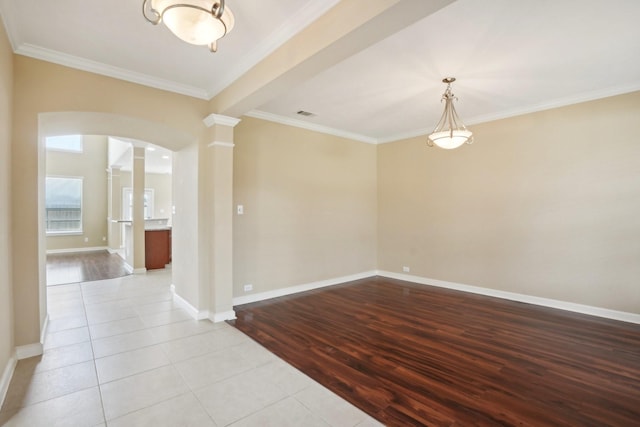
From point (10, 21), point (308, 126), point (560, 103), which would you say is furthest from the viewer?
point (308, 126)

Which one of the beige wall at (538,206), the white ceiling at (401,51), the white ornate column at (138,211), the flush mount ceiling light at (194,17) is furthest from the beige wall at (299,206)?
the white ornate column at (138,211)

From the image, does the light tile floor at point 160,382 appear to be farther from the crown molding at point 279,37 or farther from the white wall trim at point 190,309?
the crown molding at point 279,37

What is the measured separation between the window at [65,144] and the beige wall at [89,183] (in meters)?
0.12

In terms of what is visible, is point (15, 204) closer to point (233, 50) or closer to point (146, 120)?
point (146, 120)

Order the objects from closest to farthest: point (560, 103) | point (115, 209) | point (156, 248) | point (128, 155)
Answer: point (560, 103) < point (156, 248) < point (128, 155) < point (115, 209)

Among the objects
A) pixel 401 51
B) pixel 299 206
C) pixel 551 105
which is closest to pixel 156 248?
pixel 299 206

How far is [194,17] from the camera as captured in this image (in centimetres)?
154

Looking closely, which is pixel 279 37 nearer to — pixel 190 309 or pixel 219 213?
pixel 219 213

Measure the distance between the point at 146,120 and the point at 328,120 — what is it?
106 inches

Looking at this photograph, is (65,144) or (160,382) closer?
(160,382)

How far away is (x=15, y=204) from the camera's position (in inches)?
102

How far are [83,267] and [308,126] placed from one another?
20.3 ft

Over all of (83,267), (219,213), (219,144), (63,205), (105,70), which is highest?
(105,70)

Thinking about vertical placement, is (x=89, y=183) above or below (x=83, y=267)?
above
